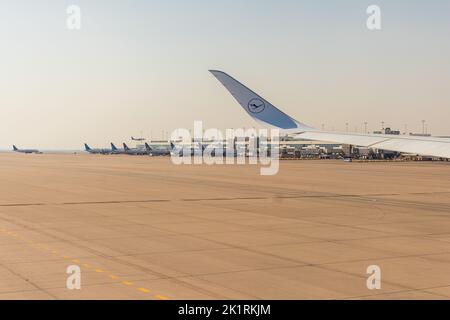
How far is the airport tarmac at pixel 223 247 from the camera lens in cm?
1198

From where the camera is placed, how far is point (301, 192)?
37.4 metres

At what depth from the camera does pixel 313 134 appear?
19.5m

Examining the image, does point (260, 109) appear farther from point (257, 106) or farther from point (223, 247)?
point (223, 247)

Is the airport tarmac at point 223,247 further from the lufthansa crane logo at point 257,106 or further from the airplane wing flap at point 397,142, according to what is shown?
the lufthansa crane logo at point 257,106

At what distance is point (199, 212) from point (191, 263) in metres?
11.4

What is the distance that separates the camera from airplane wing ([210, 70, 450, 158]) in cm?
1735

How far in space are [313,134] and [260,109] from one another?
232cm

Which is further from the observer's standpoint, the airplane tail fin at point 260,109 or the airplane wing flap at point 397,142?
the airplane tail fin at point 260,109

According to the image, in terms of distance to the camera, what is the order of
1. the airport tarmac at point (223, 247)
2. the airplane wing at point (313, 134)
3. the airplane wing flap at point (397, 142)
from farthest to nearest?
the airplane wing at point (313, 134), the airplane wing flap at point (397, 142), the airport tarmac at point (223, 247)

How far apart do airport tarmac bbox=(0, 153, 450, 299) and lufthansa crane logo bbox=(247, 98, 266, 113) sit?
3.95m

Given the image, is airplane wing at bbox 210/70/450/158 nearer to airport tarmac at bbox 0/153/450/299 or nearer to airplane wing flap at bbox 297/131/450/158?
airplane wing flap at bbox 297/131/450/158

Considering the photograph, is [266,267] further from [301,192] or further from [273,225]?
[301,192]

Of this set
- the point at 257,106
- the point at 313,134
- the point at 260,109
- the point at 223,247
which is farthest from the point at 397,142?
the point at 223,247

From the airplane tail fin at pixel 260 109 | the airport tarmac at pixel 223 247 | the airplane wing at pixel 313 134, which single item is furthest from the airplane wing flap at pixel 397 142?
the airport tarmac at pixel 223 247
